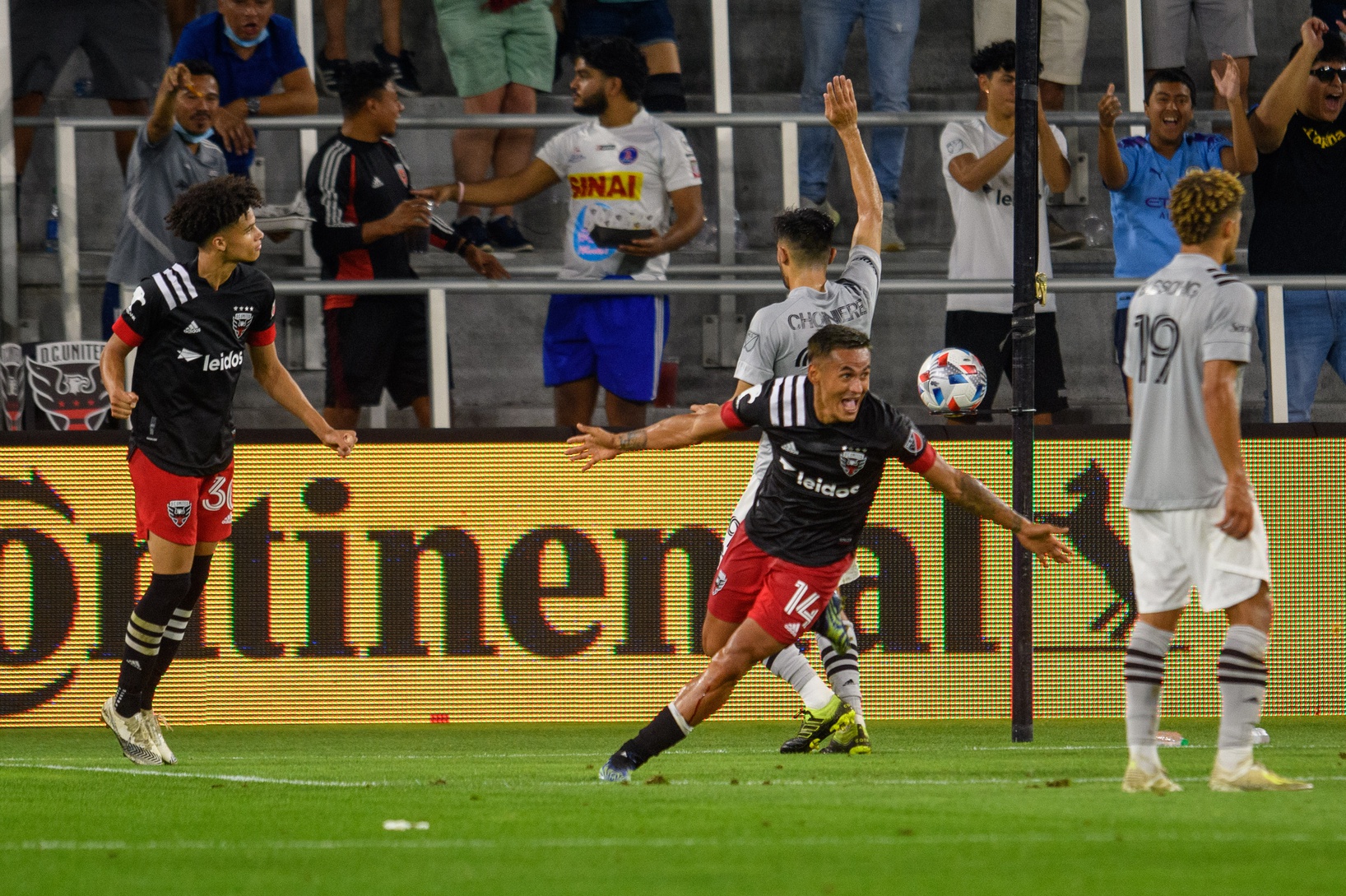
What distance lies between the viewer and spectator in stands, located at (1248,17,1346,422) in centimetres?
1084

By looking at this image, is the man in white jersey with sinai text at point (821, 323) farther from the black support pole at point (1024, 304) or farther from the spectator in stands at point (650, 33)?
the spectator in stands at point (650, 33)

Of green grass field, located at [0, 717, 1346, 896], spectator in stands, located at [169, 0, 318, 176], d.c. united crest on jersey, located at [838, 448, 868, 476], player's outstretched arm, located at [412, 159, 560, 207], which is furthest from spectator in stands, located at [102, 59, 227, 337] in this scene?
d.c. united crest on jersey, located at [838, 448, 868, 476]

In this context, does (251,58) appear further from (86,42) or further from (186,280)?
(186,280)

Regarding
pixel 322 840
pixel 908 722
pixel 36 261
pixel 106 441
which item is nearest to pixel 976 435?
pixel 908 722

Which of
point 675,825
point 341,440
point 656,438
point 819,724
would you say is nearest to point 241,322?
point 341,440

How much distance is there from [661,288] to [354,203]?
1896mm

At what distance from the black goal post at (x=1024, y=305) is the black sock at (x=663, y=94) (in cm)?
424

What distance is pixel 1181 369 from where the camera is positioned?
619cm

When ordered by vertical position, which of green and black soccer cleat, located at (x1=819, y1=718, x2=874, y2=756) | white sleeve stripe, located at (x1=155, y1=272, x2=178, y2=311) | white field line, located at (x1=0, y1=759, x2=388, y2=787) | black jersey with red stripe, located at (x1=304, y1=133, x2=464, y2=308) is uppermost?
black jersey with red stripe, located at (x1=304, y1=133, x2=464, y2=308)

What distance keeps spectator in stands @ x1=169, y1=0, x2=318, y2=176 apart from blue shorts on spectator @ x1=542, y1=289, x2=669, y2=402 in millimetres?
2391

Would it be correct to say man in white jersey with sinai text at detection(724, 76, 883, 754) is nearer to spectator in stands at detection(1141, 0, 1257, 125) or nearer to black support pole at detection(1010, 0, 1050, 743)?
black support pole at detection(1010, 0, 1050, 743)

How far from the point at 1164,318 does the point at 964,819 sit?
183 cm

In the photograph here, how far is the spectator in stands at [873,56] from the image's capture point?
1238 centimetres

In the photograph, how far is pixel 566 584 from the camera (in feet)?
33.6
